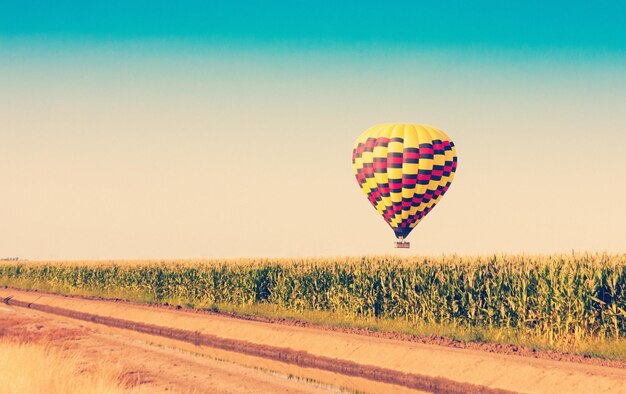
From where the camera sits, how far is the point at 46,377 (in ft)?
44.5

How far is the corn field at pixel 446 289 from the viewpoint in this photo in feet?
70.7

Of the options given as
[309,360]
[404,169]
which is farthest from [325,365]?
[404,169]

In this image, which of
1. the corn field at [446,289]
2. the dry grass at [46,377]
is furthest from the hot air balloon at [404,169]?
the dry grass at [46,377]

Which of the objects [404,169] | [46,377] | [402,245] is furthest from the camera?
[402,245]

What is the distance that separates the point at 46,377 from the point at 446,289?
611 inches

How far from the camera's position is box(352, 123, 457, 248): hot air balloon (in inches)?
1689

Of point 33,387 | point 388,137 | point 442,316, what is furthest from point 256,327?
point 388,137

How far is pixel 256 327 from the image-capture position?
26219 millimetres

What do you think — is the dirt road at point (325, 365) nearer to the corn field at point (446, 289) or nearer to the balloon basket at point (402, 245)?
the corn field at point (446, 289)

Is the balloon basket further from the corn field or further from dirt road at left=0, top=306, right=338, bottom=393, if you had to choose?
dirt road at left=0, top=306, right=338, bottom=393

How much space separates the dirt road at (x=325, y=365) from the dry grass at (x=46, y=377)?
1.91m

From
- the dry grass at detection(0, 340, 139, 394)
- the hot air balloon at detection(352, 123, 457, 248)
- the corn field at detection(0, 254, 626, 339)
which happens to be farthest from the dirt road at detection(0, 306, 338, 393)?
the hot air balloon at detection(352, 123, 457, 248)

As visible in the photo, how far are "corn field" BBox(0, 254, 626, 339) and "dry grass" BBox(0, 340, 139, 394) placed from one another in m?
12.7

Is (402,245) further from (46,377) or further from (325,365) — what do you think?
(46,377)
